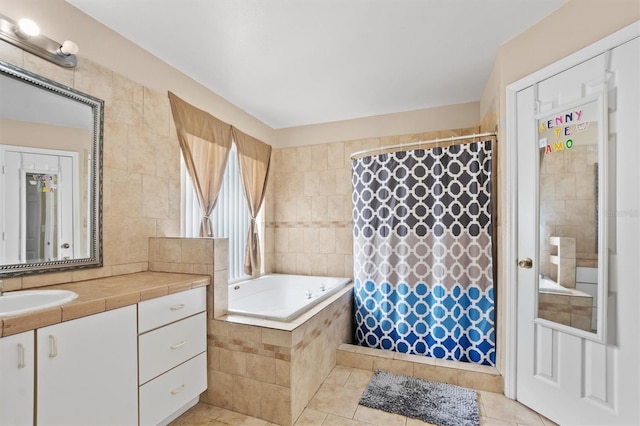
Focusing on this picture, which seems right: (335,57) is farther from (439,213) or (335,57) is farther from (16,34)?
(16,34)

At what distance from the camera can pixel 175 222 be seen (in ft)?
7.47

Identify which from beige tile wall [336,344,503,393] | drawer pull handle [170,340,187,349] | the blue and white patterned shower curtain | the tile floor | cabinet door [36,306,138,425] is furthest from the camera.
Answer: the blue and white patterned shower curtain

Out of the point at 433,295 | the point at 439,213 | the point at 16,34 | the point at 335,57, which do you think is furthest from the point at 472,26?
the point at 16,34

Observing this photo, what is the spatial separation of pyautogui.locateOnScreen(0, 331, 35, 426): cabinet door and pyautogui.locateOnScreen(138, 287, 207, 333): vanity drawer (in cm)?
42

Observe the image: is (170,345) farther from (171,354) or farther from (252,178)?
(252,178)

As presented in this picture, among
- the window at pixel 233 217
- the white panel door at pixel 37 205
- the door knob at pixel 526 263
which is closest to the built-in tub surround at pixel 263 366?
the white panel door at pixel 37 205

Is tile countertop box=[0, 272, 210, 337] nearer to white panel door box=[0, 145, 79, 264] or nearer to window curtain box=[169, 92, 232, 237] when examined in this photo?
white panel door box=[0, 145, 79, 264]

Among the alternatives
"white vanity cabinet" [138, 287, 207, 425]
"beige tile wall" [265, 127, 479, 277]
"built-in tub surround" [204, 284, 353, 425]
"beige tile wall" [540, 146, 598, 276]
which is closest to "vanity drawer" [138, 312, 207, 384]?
"white vanity cabinet" [138, 287, 207, 425]

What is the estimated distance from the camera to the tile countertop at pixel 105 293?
1060 mm

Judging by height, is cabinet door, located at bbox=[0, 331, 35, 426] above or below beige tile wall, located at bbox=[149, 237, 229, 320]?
below

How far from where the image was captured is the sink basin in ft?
4.27

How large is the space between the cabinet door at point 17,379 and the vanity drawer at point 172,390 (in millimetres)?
483

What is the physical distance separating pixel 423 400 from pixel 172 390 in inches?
61.7

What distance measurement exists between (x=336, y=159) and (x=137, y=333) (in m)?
2.54
